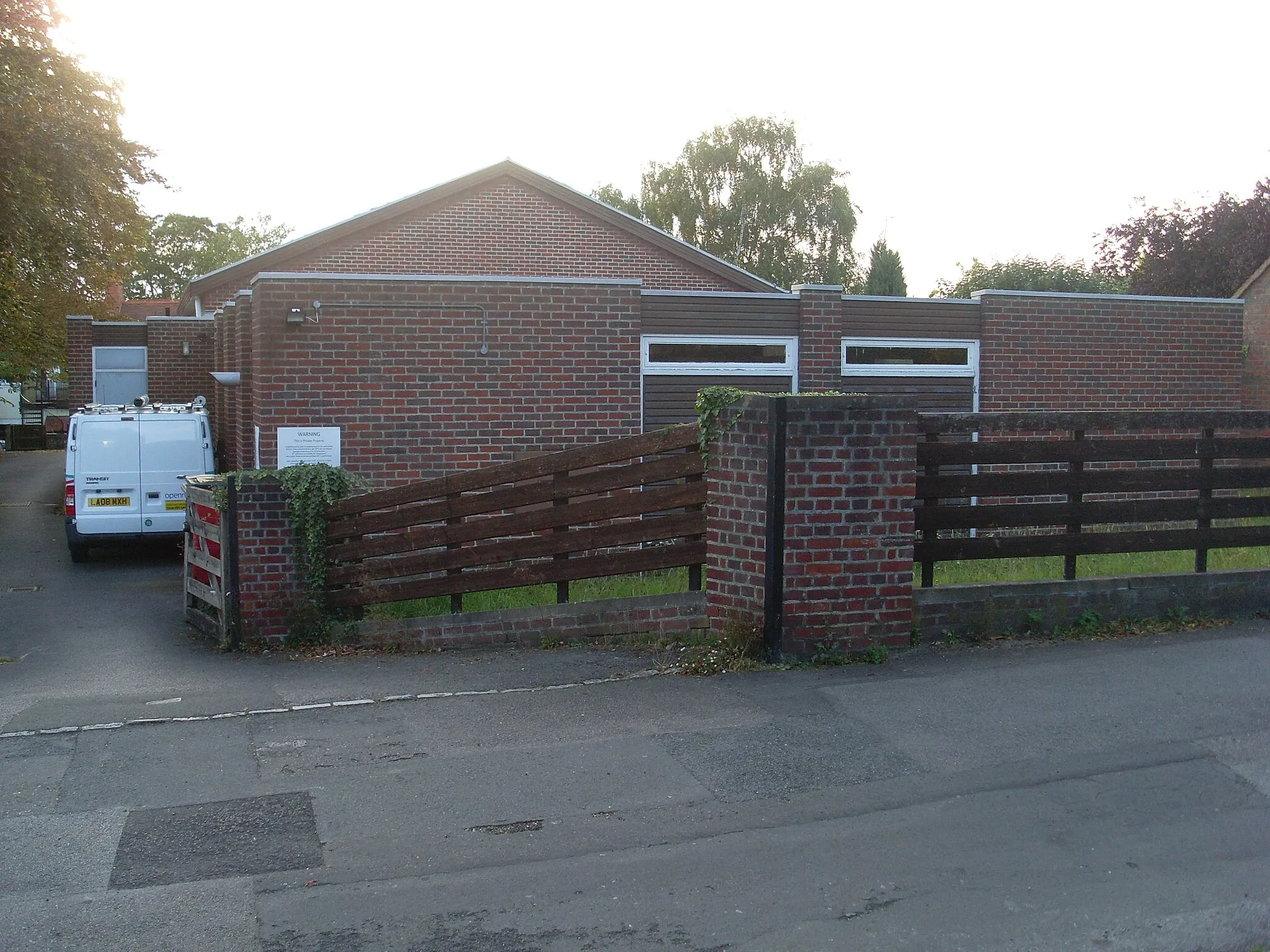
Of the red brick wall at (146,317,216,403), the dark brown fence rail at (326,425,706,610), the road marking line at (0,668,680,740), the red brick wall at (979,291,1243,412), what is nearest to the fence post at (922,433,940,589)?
the dark brown fence rail at (326,425,706,610)

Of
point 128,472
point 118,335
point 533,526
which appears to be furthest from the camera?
point 118,335

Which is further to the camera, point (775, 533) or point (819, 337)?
point (819, 337)

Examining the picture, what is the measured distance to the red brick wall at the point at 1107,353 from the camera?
51.9 ft

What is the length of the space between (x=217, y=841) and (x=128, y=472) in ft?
44.1

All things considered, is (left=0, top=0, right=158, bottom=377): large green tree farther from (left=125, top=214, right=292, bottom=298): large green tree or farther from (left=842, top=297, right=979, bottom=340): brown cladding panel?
(left=125, top=214, right=292, bottom=298): large green tree

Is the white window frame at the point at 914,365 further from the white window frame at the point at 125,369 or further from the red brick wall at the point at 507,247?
the white window frame at the point at 125,369

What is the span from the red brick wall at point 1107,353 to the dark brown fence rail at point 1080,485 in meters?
6.91

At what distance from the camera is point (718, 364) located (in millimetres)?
14617

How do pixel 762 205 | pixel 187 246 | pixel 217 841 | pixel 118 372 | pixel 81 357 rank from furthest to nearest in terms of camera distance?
pixel 187 246 < pixel 762 205 < pixel 118 372 < pixel 81 357 < pixel 217 841

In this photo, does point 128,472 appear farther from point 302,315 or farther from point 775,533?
point 775,533

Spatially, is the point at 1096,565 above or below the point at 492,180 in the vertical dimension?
below

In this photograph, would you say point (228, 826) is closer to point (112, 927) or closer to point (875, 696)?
point (112, 927)

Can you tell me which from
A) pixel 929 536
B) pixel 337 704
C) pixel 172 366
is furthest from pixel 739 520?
pixel 172 366

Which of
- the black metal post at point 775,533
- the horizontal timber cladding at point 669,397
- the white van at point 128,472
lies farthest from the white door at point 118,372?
the black metal post at point 775,533
